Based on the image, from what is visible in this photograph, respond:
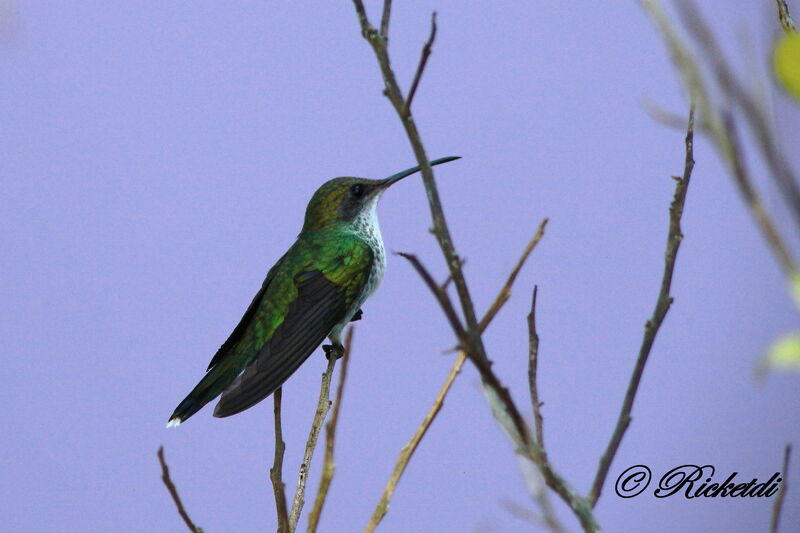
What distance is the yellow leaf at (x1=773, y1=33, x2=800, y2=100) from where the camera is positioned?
0.31 meters

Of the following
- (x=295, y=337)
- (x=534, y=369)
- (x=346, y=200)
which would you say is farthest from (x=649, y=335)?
(x=346, y=200)

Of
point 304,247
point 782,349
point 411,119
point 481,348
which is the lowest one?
point 782,349

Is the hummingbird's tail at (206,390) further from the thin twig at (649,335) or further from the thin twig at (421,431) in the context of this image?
the thin twig at (649,335)

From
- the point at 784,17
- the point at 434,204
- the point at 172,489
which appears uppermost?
the point at 784,17

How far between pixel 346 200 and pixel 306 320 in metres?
0.35

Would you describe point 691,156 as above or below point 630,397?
above

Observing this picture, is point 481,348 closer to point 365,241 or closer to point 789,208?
point 789,208

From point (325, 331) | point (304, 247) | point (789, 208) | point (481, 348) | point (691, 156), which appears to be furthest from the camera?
point (304, 247)

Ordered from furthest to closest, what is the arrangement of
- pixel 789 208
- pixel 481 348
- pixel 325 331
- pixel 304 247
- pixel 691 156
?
1. pixel 304 247
2. pixel 325 331
3. pixel 691 156
4. pixel 481 348
5. pixel 789 208

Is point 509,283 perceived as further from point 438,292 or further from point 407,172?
point 407,172

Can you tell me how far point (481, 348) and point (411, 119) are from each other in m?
0.19

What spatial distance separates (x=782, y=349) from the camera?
306mm

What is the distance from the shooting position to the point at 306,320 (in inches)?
64.0

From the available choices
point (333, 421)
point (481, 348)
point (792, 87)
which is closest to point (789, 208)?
point (792, 87)
